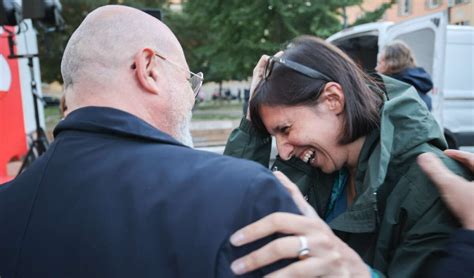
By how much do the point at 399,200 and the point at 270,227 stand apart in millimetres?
639

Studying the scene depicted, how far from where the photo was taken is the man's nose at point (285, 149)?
5.64 ft

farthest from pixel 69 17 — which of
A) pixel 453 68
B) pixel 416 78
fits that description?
pixel 416 78

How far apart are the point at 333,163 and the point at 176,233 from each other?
3.32 ft

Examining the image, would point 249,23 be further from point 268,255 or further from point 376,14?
point 268,255

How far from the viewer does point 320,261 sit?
2.71 feet

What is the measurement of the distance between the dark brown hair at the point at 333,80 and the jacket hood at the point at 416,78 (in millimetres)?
2620

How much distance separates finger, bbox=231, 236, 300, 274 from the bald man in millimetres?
16

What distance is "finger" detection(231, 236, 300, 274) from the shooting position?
2.51ft

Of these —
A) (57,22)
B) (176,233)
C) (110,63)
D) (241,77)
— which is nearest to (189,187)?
(176,233)


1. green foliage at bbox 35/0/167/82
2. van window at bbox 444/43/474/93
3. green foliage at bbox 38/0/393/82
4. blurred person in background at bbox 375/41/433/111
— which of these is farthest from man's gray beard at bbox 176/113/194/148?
green foliage at bbox 35/0/167/82

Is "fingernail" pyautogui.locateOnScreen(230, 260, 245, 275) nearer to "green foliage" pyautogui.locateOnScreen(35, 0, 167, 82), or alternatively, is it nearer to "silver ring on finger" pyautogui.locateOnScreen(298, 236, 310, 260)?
"silver ring on finger" pyautogui.locateOnScreen(298, 236, 310, 260)

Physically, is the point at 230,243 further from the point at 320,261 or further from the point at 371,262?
the point at 371,262

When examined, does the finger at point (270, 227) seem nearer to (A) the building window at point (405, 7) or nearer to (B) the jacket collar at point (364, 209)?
(B) the jacket collar at point (364, 209)

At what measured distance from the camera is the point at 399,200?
1.25 metres
